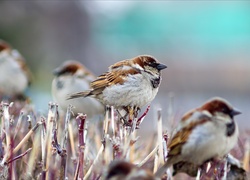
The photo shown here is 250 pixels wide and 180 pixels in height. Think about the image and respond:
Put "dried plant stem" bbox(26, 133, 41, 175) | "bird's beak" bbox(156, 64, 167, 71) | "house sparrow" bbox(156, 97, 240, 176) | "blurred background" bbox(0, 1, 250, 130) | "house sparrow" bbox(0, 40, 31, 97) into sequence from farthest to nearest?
1. "blurred background" bbox(0, 1, 250, 130)
2. "house sparrow" bbox(0, 40, 31, 97)
3. "bird's beak" bbox(156, 64, 167, 71)
4. "dried plant stem" bbox(26, 133, 41, 175)
5. "house sparrow" bbox(156, 97, 240, 176)

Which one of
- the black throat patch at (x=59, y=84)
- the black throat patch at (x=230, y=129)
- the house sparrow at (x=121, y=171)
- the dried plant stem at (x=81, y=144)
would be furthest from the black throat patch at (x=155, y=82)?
the black throat patch at (x=59, y=84)

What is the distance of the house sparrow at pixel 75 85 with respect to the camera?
6323 millimetres

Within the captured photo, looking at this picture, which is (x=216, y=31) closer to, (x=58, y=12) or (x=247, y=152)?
(x=58, y=12)

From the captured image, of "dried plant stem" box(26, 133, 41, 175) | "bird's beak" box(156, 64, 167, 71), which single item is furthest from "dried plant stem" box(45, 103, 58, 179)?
"bird's beak" box(156, 64, 167, 71)

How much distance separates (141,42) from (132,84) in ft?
75.1

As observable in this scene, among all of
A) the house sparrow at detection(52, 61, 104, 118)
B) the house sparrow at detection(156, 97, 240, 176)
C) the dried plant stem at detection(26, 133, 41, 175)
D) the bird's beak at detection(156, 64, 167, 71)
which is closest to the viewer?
the house sparrow at detection(156, 97, 240, 176)

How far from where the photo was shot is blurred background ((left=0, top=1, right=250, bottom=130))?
55.5ft

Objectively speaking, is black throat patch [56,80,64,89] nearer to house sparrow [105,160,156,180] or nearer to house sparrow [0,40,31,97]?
house sparrow [0,40,31,97]

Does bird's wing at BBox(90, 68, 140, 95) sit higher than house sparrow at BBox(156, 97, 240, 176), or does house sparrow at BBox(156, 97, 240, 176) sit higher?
bird's wing at BBox(90, 68, 140, 95)

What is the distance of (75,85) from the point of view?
6.34 m

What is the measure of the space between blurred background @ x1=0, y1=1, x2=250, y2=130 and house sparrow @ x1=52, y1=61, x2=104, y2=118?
11.3 ft

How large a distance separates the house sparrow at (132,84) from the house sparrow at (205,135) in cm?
103

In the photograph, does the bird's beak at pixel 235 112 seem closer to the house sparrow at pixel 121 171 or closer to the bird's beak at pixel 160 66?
the house sparrow at pixel 121 171

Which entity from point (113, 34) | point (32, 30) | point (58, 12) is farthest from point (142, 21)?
point (32, 30)
